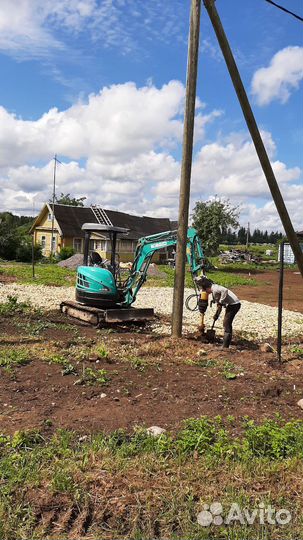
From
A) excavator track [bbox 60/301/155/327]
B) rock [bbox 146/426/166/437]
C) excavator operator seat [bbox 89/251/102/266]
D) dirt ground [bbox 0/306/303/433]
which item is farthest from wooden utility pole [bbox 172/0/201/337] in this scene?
rock [bbox 146/426/166/437]

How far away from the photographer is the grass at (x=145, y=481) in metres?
3.27

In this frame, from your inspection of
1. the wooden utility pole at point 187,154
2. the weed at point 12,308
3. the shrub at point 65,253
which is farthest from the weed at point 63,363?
the shrub at point 65,253

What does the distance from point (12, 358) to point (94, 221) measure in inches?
1678

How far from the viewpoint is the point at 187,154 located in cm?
925

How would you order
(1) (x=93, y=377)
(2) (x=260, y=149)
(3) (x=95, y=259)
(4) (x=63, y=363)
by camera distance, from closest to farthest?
(2) (x=260, y=149) < (1) (x=93, y=377) < (4) (x=63, y=363) < (3) (x=95, y=259)

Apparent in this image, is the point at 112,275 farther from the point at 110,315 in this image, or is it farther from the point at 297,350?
the point at 297,350

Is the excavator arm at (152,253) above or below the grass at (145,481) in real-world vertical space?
above

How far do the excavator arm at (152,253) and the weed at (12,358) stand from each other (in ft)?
14.1

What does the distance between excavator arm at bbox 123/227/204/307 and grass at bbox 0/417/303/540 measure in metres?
6.03

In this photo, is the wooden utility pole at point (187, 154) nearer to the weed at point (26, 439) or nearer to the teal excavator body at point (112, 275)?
the teal excavator body at point (112, 275)

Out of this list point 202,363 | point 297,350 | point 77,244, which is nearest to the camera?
point 202,363

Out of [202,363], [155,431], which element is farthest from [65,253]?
[155,431]

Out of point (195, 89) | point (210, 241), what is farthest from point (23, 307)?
point (210, 241)

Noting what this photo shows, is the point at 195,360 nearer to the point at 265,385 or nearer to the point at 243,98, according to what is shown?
the point at 265,385
